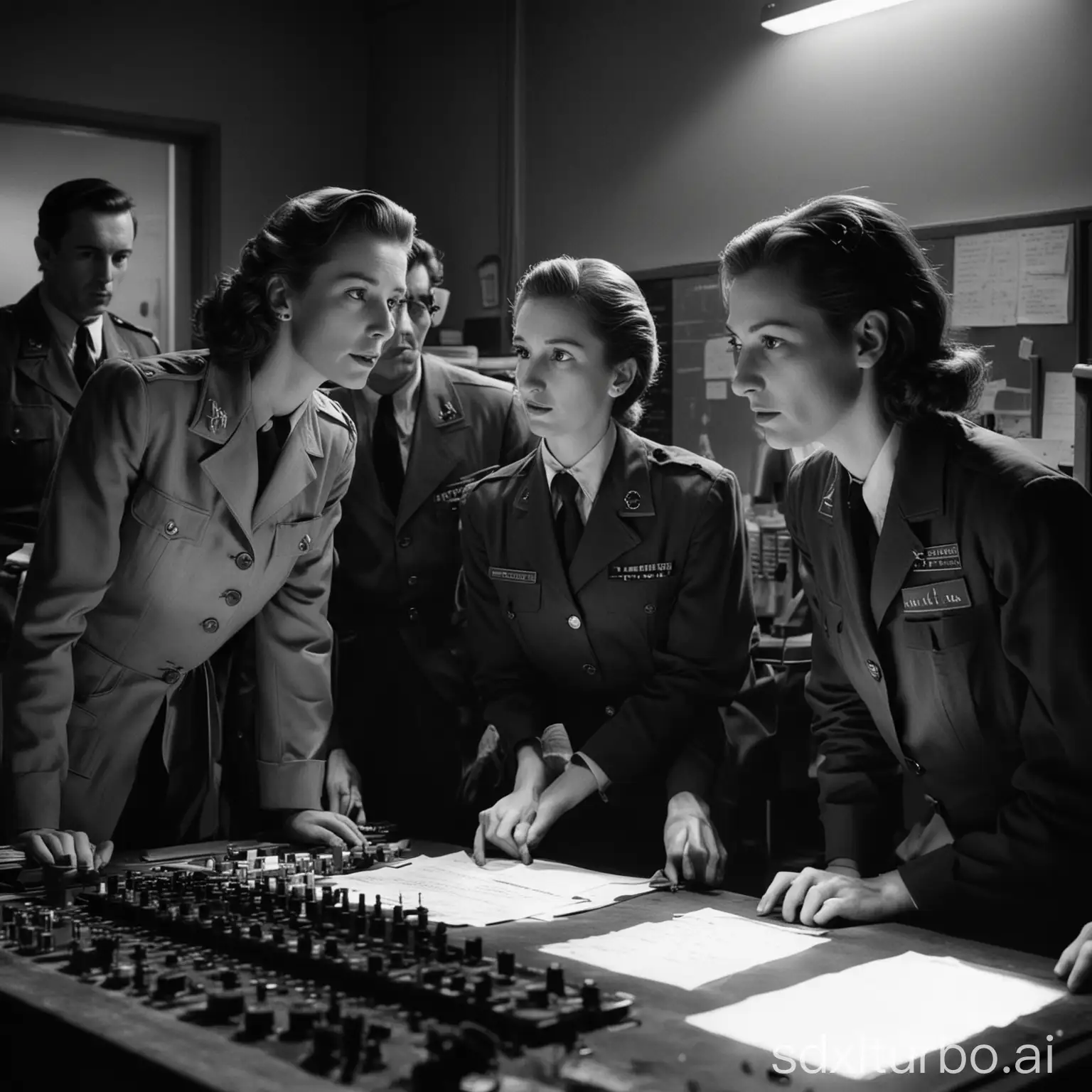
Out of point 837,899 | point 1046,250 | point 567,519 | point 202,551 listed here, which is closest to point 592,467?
point 567,519

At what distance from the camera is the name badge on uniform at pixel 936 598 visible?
1.65 meters

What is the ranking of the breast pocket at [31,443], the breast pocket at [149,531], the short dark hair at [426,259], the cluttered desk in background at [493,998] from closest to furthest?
the cluttered desk in background at [493,998]
the breast pocket at [149,531]
the short dark hair at [426,259]
the breast pocket at [31,443]

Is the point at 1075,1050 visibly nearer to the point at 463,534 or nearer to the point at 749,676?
the point at 749,676

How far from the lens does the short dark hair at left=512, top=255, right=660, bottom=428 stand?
2.29 meters

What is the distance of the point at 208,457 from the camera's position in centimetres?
210

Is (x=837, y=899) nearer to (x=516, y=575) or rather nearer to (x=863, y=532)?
(x=863, y=532)

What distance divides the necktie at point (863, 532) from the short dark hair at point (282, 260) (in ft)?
2.94

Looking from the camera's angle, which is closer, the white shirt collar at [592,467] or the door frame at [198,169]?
the white shirt collar at [592,467]

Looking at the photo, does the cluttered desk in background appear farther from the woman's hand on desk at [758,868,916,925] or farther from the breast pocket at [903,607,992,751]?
the breast pocket at [903,607,992,751]

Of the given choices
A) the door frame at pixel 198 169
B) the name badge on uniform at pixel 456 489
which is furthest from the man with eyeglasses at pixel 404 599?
the door frame at pixel 198 169

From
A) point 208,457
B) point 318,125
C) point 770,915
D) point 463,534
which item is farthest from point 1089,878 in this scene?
point 318,125

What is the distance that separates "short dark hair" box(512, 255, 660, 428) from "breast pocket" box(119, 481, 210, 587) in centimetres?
71

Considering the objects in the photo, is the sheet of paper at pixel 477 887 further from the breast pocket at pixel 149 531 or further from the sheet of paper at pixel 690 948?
the breast pocket at pixel 149 531

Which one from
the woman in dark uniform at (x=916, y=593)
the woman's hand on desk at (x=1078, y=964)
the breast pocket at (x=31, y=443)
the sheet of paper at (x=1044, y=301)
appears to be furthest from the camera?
the sheet of paper at (x=1044, y=301)
